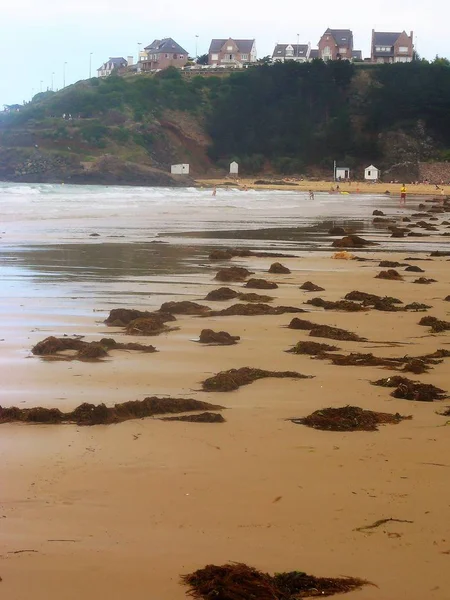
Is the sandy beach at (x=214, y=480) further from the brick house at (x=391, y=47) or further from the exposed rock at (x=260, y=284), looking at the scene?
the brick house at (x=391, y=47)

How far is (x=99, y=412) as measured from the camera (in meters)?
5.45

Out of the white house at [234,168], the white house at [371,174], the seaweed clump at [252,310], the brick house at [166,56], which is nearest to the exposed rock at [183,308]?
the seaweed clump at [252,310]

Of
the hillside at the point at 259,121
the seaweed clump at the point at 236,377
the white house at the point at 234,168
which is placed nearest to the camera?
the seaweed clump at the point at 236,377

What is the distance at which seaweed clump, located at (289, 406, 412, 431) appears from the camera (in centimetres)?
539

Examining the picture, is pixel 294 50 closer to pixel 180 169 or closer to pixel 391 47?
pixel 391 47

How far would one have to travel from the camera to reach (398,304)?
10.8m

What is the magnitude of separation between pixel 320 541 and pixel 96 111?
111282 mm

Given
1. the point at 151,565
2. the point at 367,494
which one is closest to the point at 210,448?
the point at 367,494

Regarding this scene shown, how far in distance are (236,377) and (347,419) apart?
4.23 ft

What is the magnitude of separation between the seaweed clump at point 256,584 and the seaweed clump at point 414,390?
2.82m

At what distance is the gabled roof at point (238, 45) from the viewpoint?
464ft

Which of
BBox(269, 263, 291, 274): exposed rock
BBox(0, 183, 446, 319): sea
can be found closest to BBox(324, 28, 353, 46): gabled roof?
BBox(0, 183, 446, 319): sea

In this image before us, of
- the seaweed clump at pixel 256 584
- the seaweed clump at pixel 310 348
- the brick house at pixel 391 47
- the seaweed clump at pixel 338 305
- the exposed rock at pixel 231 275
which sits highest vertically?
the brick house at pixel 391 47

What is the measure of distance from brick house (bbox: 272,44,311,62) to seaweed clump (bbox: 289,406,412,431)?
140362 mm
